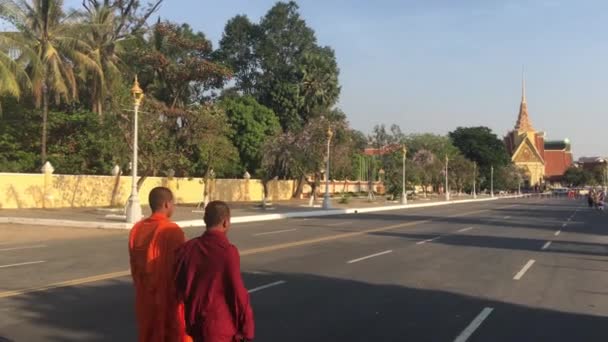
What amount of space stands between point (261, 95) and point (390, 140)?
17641 millimetres

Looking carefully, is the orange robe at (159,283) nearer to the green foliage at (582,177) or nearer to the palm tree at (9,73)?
the palm tree at (9,73)

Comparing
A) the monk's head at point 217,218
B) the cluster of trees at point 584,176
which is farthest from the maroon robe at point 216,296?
the cluster of trees at point 584,176

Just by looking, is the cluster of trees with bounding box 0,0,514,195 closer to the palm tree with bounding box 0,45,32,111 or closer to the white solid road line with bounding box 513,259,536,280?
the palm tree with bounding box 0,45,32,111

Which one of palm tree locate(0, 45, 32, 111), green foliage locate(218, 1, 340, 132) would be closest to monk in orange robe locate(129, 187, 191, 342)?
palm tree locate(0, 45, 32, 111)

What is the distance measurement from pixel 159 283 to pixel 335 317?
14.1ft

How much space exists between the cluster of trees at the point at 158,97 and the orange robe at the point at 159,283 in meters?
27.9

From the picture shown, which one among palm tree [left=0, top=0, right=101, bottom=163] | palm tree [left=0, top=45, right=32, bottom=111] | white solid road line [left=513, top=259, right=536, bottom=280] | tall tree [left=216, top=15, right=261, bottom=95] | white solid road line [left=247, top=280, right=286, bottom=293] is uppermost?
tall tree [left=216, top=15, right=261, bottom=95]

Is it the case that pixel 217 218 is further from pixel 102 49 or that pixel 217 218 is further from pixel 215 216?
pixel 102 49

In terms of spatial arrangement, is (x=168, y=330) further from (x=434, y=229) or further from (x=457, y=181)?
(x=457, y=181)

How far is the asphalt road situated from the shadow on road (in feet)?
0.06

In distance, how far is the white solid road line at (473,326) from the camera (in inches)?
297

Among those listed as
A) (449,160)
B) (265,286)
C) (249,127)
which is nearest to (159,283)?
(265,286)

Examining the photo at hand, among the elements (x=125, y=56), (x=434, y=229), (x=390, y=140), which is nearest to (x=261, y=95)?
(x=390, y=140)

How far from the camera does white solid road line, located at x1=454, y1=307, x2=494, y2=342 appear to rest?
7535 mm
